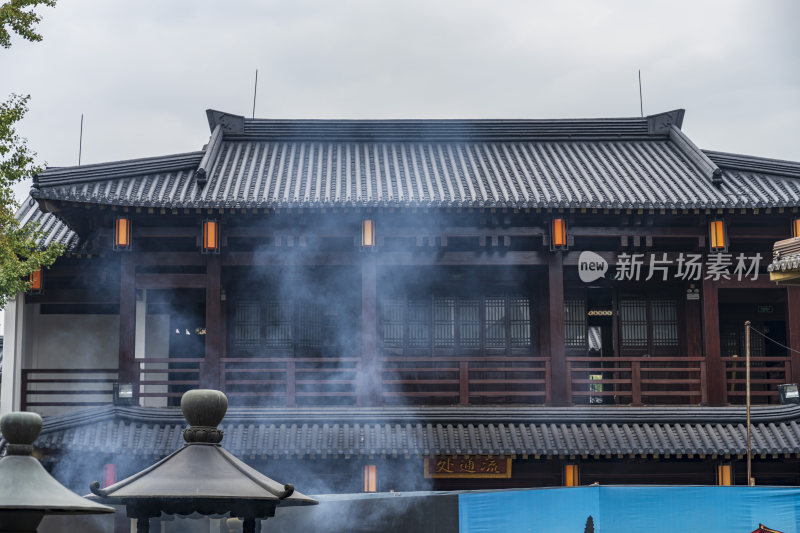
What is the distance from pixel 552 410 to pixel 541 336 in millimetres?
2014

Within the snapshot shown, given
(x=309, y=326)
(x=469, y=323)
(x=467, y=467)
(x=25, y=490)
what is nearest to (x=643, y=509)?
(x=467, y=467)

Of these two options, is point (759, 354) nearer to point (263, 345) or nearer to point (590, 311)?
point (590, 311)

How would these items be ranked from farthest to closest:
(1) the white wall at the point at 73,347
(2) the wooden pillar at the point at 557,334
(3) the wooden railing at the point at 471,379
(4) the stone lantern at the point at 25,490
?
(1) the white wall at the point at 73,347 → (3) the wooden railing at the point at 471,379 → (2) the wooden pillar at the point at 557,334 → (4) the stone lantern at the point at 25,490

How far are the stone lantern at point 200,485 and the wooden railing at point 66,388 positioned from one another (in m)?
11.2

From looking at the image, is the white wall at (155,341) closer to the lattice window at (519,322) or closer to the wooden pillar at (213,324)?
the wooden pillar at (213,324)

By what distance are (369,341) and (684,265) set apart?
5.31 meters

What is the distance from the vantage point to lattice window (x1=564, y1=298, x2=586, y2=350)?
676 inches

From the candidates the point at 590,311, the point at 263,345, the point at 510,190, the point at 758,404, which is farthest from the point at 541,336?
the point at 263,345

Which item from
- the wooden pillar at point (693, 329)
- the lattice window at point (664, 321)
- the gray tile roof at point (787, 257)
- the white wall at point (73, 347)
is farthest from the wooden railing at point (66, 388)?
the gray tile roof at point (787, 257)

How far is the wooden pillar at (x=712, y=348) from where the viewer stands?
1542 cm

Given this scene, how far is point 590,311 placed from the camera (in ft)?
57.0

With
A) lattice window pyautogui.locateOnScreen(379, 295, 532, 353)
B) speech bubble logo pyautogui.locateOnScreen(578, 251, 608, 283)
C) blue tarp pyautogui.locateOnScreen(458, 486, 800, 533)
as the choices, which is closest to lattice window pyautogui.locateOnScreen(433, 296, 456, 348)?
lattice window pyautogui.locateOnScreen(379, 295, 532, 353)

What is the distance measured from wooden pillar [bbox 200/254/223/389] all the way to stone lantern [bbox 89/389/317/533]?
31.1 feet

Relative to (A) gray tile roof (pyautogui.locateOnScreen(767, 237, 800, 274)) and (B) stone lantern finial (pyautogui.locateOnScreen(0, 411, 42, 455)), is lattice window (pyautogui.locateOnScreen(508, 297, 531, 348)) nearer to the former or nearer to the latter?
(A) gray tile roof (pyautogui.locateOnScreen(767, 237, 800, 274))
